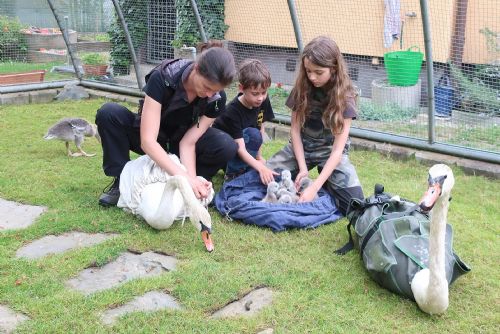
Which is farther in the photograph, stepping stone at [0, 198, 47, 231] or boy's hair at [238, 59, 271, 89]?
boy's hair at [238, 59, 271, 89]

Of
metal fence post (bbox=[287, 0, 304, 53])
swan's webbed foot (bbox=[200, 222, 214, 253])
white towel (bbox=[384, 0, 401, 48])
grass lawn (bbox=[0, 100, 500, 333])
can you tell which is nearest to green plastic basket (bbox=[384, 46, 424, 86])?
white towel (bbox=[384, 0, 401, 48])

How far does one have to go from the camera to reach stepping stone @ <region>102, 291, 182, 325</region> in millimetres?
2795

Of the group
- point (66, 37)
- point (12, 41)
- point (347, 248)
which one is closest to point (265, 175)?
point (347, 248)

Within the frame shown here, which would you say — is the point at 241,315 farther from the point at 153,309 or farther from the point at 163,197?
the point at 163,197

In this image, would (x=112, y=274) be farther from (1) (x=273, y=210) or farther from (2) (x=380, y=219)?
(2) (x=380, y=219)

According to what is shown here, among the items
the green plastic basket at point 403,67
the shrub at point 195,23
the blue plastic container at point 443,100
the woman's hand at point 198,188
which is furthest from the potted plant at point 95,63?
the woman's hand at point 198,188

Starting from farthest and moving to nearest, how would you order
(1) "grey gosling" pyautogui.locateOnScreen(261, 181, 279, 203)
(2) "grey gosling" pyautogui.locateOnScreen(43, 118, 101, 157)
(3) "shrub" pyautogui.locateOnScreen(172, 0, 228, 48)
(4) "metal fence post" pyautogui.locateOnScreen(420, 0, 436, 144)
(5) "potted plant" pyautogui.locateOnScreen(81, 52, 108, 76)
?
(5) "potted plant" pyautogui.locateOnScreen(81, 52, 108, 76)
(3) "shrub" pyautogui.locateOnScreen(172, 0, 228, 48)
(2) "grey gosling" pyautogui.locateOnScreen(43, 118, 101, 157)
(4) "metal fence post" pyautogui.locateOnScreen(420, 0, 436, 144)
(1) "grey gosling" pyautogui.locateOnScreen(261, 181, 279, 203)

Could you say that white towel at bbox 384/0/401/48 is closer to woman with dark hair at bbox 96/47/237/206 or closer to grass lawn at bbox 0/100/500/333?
grass lawn at bbox 0/100/500/333

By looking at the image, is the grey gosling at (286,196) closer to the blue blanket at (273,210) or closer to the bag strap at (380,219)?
the blue blanket at (273,210)

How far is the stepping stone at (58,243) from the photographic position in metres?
3.51

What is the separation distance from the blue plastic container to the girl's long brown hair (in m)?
1.81

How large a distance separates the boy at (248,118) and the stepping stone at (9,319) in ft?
7.25

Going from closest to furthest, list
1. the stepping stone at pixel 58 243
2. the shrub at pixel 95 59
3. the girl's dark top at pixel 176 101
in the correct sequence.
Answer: the stepping stone at pixel 58 243 < the girl's dark top at pixel 176 101 < the shrub at pixel 95 59

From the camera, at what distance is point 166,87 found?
155 inches
